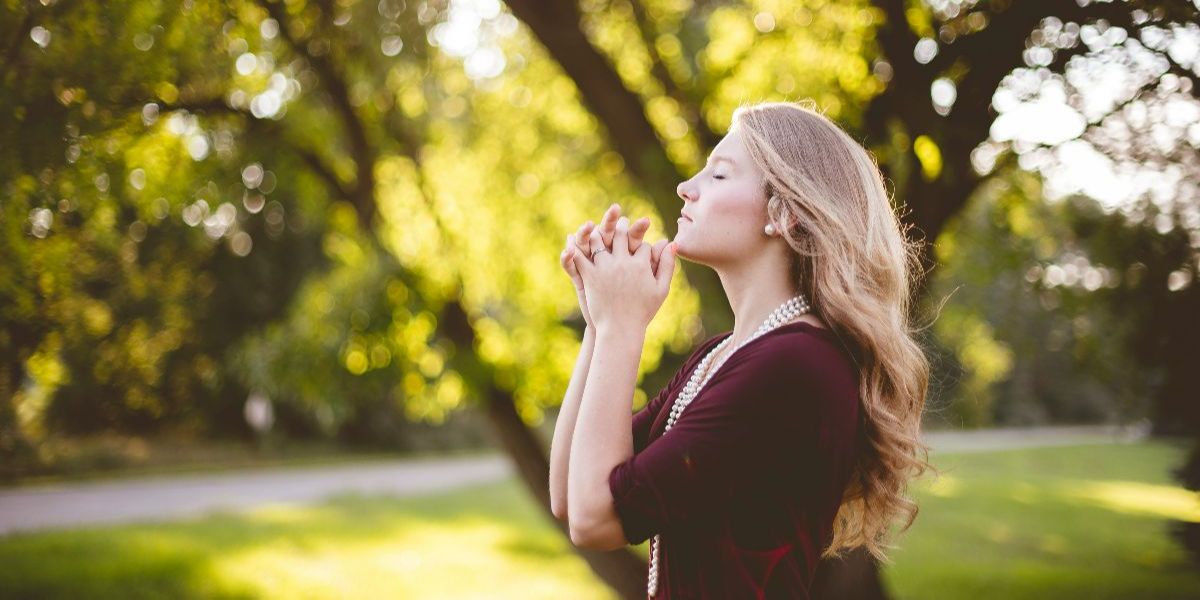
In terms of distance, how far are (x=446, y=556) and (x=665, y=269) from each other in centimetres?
1041

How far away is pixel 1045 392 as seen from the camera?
43156 millimetres

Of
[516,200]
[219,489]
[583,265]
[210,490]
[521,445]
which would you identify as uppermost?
[583,265]

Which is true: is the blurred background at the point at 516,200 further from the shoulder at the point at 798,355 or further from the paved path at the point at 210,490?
the shoulder at the point at 798,355

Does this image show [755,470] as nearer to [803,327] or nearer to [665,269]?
[803,327]

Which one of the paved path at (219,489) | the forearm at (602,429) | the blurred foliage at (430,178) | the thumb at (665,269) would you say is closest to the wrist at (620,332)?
the forearm at (602,429)

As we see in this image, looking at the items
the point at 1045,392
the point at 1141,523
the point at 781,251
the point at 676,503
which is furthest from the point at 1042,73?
the point at 1045,392

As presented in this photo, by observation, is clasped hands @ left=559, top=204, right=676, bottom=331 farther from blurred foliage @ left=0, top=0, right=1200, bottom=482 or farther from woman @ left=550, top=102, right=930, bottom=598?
blurred foliage @ left=0, top=0, right=1200, bottom=482

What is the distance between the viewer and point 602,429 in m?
1.62

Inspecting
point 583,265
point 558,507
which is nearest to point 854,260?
point 583,265

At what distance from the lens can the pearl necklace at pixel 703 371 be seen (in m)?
1.74

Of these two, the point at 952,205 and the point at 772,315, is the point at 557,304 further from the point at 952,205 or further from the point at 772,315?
the point at 772,315

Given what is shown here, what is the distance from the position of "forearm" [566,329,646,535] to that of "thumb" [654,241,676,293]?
11cm

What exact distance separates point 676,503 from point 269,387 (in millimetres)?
5156

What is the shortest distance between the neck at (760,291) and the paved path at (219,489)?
7.07 metres
